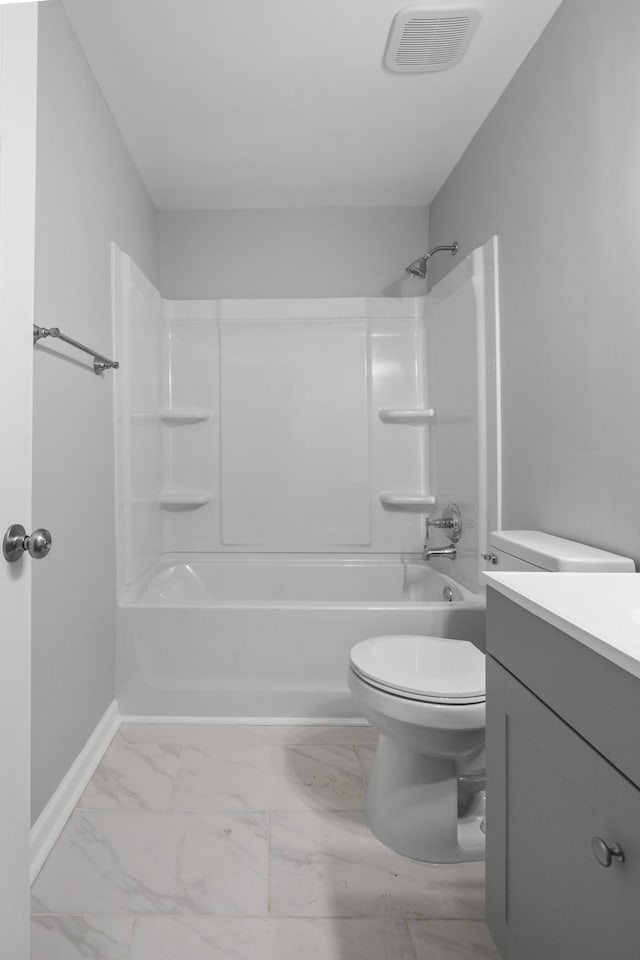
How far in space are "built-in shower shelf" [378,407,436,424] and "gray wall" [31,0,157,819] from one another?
145cm

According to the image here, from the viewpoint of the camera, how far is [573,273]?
1.61m

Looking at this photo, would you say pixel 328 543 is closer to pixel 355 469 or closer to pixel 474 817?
pixel 355 469

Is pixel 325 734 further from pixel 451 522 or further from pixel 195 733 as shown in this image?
pixel 451 522

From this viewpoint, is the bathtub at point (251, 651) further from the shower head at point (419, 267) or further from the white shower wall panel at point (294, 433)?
the shower head at point (419, 267)

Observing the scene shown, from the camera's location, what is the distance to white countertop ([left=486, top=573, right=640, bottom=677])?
27.9 inches

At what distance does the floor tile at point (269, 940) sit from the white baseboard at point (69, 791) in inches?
14.5

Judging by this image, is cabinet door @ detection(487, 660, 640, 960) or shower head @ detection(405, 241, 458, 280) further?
shower head @ detection(405, 241, 458, 280)

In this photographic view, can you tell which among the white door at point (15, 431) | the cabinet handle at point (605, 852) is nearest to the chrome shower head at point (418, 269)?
the white door at point (15, 431)

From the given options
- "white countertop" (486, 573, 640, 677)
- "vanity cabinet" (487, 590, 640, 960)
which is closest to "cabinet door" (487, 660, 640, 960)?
"vanity cabinet" (487, 590, 640, 960)

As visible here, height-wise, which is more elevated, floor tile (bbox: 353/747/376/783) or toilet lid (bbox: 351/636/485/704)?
toilet lid (bbox: 351/636/485/704)

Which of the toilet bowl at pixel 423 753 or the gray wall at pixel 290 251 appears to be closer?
the toilet bowl at pixel 423 753

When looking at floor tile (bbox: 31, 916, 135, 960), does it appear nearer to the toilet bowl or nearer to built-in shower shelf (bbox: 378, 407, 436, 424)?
the toilet bowl

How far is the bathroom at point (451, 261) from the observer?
136 centimetres

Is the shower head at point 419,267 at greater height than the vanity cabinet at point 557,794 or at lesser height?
greater
